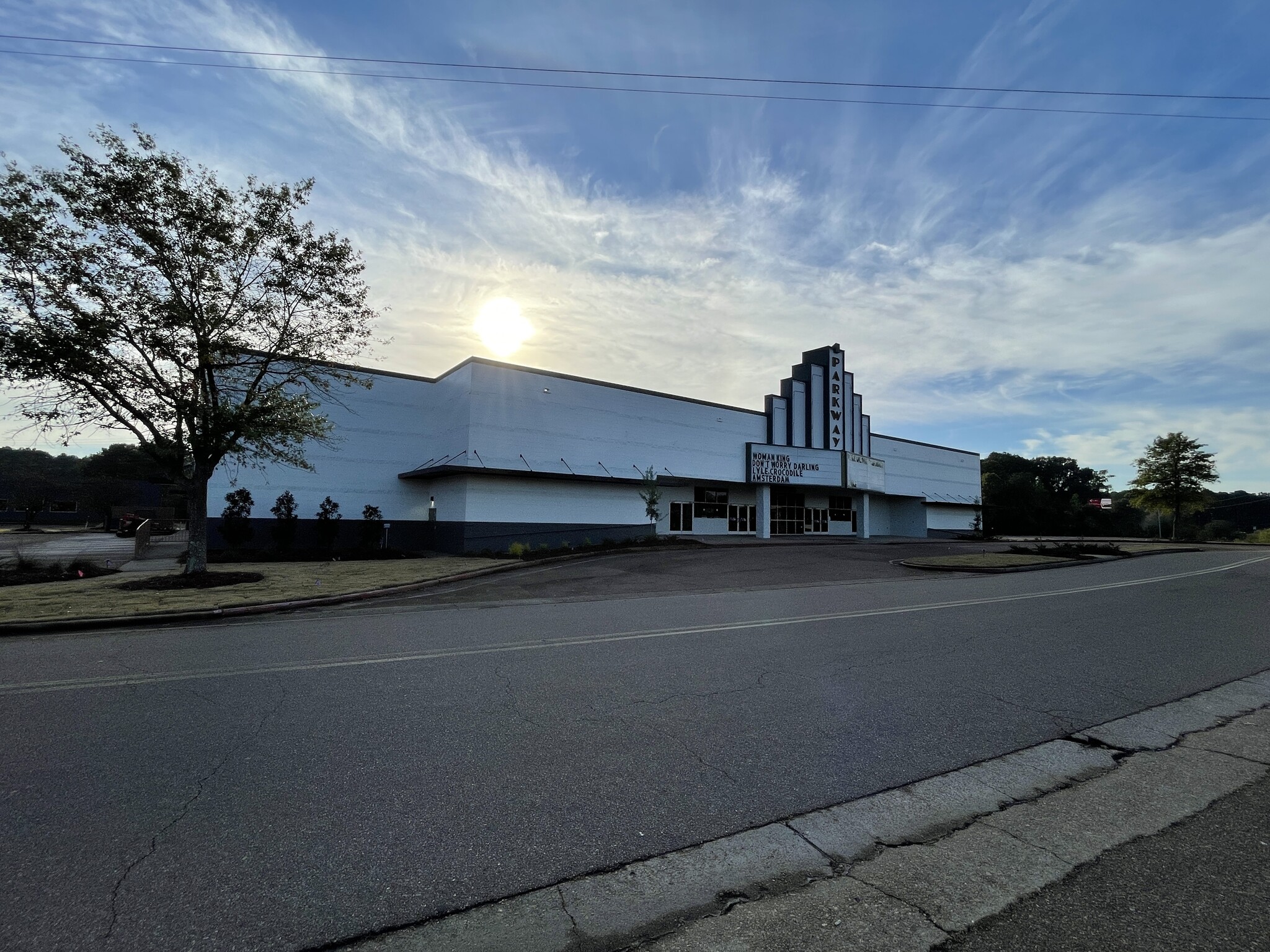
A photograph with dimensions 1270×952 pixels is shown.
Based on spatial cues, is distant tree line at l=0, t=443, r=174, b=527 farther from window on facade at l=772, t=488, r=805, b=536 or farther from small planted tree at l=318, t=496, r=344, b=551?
window on facade at l=772, t=488, r=805, b=536

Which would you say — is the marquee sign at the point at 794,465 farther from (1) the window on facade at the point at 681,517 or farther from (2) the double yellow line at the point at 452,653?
(2) the double yellow line at the point at 452,653

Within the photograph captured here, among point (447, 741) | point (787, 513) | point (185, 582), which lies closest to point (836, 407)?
point (787, 513)

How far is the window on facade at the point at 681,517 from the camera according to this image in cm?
3444

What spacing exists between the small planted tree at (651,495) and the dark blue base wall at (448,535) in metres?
1.43

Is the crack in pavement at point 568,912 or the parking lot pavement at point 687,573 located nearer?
the crack in pavement at point 568,912

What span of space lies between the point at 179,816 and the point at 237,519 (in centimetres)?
2461

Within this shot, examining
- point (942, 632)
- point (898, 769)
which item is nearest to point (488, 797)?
point (898, 769)

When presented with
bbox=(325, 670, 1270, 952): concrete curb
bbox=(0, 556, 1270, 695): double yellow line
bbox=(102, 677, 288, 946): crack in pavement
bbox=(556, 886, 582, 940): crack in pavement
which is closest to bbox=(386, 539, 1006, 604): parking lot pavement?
bbox=(0, 556, 1270, 695): double yellow line

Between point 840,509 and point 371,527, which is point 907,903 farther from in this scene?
point 840,509

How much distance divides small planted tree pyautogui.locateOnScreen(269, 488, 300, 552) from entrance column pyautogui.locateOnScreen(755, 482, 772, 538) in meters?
23.9

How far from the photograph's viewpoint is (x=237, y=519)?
2422 centimetres

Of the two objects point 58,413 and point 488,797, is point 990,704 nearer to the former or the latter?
point 488,797

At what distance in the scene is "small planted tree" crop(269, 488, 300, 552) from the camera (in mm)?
24875

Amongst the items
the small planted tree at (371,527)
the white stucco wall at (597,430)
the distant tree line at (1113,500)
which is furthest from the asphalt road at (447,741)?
the distant tree line at (1113,500)
